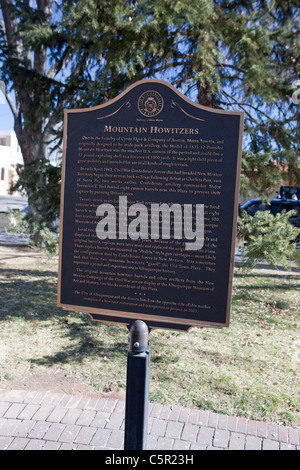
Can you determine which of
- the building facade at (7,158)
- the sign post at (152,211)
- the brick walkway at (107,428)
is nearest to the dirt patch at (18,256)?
the brick walkway at (107,428)

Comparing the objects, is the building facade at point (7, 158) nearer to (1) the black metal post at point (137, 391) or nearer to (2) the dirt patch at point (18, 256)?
(2) the dirt patch at point (18, 256)

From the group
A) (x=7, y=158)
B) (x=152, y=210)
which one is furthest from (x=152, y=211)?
(x=7, y=158)

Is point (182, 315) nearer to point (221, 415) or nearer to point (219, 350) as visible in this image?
point (221, 415)

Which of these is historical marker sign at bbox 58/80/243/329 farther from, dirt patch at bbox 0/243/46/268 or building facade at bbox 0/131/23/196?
building facade at bbox 0/131/23/196

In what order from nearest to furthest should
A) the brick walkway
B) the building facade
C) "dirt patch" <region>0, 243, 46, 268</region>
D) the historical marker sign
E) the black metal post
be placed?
the black metal post → the historical marker sign → the brick walkway → "dirt patch" <region>0, 243, 46, 268</region> → the building facade

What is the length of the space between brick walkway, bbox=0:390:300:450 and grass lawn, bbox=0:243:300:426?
0.22m

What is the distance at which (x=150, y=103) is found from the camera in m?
3.03

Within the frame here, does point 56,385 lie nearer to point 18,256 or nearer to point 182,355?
point 182,355

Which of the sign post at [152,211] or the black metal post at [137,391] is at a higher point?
the sign post at [152,211]

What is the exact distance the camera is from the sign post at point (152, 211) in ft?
9.59

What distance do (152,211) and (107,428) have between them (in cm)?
177

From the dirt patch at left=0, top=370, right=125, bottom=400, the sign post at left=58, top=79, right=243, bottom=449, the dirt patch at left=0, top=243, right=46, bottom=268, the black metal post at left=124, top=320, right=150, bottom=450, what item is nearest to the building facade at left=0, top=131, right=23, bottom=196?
the dirt patch at left=0, top=243, right=46, bottom=268

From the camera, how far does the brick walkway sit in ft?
10.3

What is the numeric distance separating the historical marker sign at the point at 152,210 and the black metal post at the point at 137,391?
47cm
